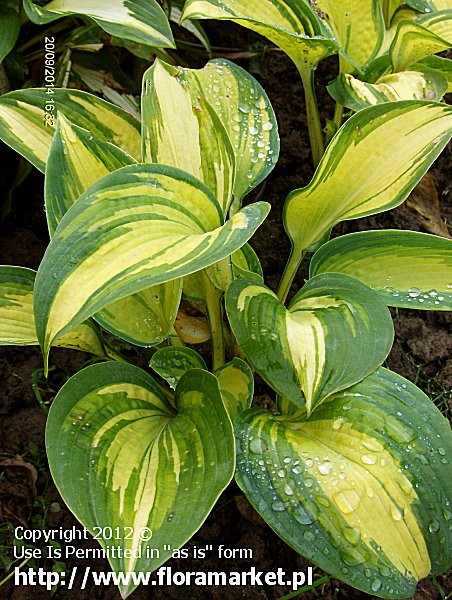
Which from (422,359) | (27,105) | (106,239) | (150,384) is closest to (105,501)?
(150,384)

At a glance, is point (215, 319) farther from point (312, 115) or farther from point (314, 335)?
point (312, 115)

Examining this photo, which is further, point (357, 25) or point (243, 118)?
point (357, 25)

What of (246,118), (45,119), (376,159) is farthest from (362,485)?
(45,119)

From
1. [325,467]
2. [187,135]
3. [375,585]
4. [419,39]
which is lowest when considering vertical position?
[375,585]

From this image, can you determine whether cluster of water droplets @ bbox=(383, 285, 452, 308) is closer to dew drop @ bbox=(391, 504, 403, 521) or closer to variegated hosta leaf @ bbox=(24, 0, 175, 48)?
dew drop @ bbox=(391, 504, 403, 521)

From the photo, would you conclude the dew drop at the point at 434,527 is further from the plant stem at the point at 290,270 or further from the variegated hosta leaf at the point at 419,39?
the variegated hosta leaf at the point at 419,39

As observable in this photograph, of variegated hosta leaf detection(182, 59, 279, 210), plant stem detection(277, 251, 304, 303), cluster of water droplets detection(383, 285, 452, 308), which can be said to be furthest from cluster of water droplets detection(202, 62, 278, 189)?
cluster of water droplets detection(383, 285, 452, 308)

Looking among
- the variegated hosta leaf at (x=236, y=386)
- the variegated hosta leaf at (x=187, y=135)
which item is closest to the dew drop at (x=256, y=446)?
the variegated hosta leaf at (x=236, y=386)
